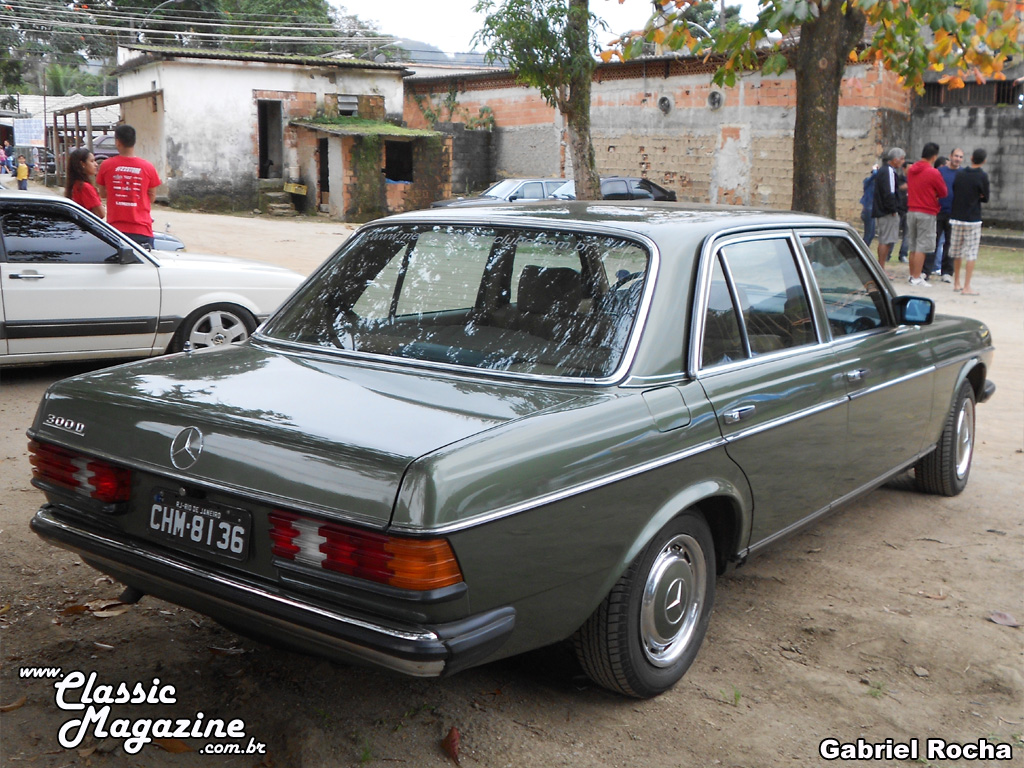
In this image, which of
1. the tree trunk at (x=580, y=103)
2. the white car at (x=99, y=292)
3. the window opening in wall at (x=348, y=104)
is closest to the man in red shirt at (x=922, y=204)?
the tree trunk at (x=580, y=103)

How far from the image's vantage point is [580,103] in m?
14.7

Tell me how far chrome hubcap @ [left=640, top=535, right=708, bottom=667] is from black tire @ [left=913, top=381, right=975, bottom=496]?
2.47m

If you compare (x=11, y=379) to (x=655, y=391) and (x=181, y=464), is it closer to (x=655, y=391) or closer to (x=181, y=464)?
(x=181, y=464)

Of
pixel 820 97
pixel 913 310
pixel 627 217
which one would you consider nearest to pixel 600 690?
pixel 627 217

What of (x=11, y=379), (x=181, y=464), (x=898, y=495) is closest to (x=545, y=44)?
(x=11, y=379)

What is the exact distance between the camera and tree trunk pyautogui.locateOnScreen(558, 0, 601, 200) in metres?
14.3

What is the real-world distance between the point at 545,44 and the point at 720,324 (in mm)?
12065

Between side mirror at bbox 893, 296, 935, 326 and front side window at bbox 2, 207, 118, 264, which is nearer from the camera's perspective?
side mirror at bbox 893, 296, 935, 326

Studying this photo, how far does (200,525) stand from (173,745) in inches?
26.4

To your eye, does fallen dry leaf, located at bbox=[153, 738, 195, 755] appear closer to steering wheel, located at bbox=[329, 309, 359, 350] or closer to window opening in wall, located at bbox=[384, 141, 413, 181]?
steering wheel, located at bbox=[329, 309, 359, 350]

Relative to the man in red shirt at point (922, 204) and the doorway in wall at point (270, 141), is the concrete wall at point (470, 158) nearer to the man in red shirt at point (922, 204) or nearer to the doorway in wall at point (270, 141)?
the doorway in wall at point (270, 141)

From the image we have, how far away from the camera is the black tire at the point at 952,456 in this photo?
521cm

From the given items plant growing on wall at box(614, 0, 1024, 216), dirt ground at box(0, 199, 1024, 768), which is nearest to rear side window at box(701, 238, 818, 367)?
dirt ground at box(0, 199, 1024, 768)

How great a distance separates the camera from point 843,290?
4.28m
